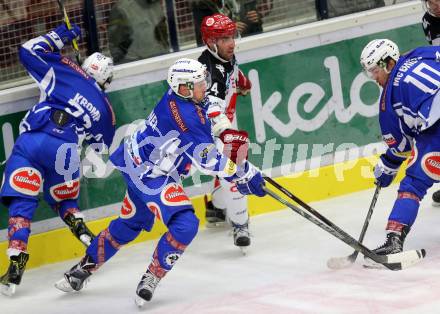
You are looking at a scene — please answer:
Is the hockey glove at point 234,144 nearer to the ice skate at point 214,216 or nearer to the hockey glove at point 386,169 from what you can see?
the hockey glove at point 386,169

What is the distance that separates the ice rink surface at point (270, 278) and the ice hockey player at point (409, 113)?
0.87ft

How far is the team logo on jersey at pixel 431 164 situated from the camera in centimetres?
530

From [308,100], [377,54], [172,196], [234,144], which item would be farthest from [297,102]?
[172,196]

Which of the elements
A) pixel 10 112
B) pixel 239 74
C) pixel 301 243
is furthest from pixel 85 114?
pixel 301 243

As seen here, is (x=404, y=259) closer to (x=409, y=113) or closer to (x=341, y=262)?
(x=341, y=262)

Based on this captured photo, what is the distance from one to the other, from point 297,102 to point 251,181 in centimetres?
175

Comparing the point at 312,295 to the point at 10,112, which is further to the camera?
the point at 10,112

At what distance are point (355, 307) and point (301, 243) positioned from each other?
1.29m

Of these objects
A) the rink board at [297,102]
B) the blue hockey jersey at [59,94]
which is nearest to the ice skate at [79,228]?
the rink board at [297,102]

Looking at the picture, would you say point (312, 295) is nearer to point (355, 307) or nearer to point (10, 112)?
point (355, 307)

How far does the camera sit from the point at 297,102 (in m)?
6.82

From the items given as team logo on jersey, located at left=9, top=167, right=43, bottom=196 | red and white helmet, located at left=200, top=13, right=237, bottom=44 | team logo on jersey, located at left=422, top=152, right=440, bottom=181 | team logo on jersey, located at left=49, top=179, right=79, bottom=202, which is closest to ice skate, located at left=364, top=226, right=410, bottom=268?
team logo on jersey, located at left=422, top=152, right=440, bottom=181

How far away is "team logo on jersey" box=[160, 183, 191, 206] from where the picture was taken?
507 cm

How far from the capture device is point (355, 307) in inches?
186
